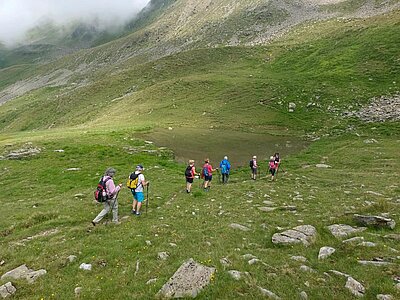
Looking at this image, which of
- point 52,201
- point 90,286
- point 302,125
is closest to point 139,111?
point 302,125

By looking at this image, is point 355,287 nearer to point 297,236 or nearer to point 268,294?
point 268,294

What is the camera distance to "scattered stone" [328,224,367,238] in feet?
49.0

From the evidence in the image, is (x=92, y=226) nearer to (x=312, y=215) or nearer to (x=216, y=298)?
(x=216, y=298)

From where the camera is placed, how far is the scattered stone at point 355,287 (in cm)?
1031

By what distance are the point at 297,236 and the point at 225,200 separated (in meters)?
9.36

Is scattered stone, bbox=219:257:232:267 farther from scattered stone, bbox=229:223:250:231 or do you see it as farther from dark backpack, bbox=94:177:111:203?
dark backpack, bbox=94:177:111:203

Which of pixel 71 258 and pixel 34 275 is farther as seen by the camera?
pixel 71 258

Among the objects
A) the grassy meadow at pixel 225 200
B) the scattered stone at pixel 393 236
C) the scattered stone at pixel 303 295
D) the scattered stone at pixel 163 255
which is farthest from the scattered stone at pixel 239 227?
the scattered stone at pixel 303 295

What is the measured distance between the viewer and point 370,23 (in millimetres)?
113688

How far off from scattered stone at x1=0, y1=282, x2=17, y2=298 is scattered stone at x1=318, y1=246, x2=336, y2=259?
35.0 ft

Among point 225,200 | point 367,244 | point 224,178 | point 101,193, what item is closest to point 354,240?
point 367,244

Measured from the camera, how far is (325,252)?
13031mm

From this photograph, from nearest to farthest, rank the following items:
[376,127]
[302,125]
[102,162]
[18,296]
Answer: [18,296] < [102,162] < [376,127] < [302,125]

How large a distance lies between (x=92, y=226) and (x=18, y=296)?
284 inches
